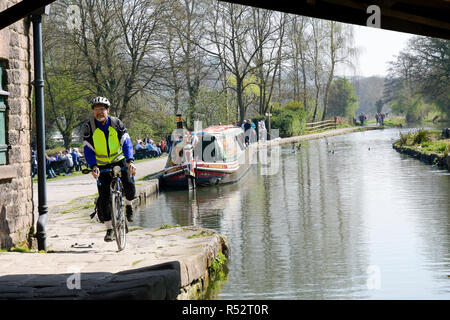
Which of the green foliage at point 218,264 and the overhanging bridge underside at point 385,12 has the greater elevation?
the overhanging bridge underside at point 385,12

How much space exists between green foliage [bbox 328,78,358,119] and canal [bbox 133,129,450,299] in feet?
185

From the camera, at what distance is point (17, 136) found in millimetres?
8523

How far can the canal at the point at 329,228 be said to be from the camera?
794cm

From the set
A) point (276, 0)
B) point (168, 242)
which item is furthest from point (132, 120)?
point (276, 0)

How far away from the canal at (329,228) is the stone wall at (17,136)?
2.88m

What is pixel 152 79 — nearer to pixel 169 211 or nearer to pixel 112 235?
pixel 169 211

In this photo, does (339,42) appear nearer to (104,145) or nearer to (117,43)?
(117,43)

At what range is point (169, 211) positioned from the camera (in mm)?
15602

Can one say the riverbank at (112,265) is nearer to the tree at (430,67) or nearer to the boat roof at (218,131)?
the boat roof at (218,131)

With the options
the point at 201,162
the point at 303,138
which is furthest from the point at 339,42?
the point at 201,162

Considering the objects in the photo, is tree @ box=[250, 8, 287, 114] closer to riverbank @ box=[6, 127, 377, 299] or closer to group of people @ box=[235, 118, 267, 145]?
group of people @ box=[235, 118, 267, 145]

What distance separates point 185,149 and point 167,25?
8.72 meters

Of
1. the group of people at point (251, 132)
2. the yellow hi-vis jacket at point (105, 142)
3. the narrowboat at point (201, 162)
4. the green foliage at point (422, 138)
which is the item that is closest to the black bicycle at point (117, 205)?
the yellow hi-vis jacket at point (105, 142)

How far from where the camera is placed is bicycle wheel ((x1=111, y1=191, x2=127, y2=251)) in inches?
312
